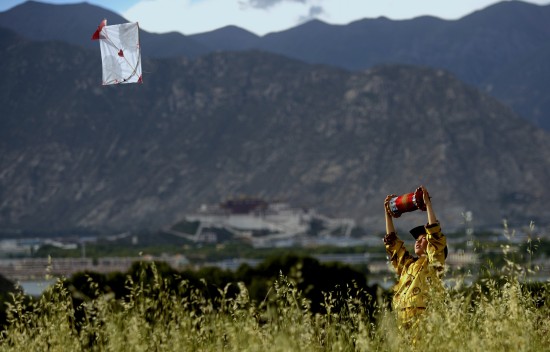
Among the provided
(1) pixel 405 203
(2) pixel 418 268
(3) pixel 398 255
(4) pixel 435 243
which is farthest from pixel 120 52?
(4) pixel 435 243

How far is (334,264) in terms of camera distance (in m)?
44.0

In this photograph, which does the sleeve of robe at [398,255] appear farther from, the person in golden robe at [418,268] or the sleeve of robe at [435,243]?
the sleeve of robe at [435,243]

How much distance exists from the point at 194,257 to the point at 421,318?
18685 cm

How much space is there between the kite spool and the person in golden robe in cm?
7

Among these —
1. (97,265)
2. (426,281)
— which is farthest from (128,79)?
(97,265)

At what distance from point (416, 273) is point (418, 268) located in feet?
0.41

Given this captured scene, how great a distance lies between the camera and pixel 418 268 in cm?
1203

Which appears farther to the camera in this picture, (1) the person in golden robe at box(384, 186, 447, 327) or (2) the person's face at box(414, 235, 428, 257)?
(2) the person's face at box(414, 235, 428, 257)

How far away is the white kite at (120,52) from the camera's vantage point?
16547 millimetres

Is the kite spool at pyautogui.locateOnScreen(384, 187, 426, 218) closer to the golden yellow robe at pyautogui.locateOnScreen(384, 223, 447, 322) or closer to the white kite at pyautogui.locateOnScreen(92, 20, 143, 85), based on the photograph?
the golden yellow robe at pyautogui.locateOnScreen(384, 223, 447, 322)

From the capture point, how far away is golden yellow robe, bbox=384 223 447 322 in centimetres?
1140

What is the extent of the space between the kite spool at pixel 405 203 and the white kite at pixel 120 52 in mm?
4688

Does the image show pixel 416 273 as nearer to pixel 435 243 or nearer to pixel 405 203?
pixel 435 243

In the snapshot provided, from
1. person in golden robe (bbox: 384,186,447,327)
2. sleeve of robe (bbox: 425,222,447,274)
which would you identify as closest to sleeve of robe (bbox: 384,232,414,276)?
person in golden robe (bbox: 384,186,447,327)
